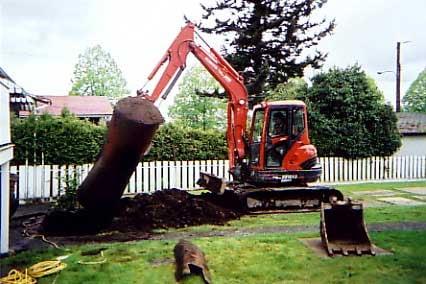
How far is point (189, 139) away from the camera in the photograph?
15.1 m

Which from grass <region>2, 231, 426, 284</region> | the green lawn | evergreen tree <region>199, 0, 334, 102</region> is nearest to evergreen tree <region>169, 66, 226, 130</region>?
evergreen tree <region>199, 0, 334, 102</region>

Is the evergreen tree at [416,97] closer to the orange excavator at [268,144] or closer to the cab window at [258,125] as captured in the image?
the cab window at [258,125]

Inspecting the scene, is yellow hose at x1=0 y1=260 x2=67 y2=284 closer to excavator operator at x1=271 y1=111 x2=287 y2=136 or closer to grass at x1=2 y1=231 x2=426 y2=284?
grass at x1=2 y1=231 x2=426 y2=284

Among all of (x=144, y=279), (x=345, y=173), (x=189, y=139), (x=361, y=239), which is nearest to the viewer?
(x=144, y=279)

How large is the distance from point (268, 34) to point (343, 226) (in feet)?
48.9

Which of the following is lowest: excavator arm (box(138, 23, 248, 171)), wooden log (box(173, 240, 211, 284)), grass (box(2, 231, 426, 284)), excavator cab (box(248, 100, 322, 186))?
grass (box(2, 231, 426, 284))

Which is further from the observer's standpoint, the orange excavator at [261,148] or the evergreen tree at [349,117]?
the evergreen tree at [349,117]

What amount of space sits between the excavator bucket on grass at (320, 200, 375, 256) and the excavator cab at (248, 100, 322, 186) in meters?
3.42

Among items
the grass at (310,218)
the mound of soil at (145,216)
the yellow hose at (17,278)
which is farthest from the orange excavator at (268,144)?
the yellow hose at (17,278)

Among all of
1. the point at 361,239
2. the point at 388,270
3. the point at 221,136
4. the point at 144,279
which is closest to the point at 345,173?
the point at 221,136

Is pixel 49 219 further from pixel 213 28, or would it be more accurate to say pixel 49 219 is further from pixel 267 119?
pixel 213 28

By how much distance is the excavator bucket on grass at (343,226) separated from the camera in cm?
682

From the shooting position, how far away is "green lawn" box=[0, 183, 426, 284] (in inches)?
217

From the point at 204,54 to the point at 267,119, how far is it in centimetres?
197
